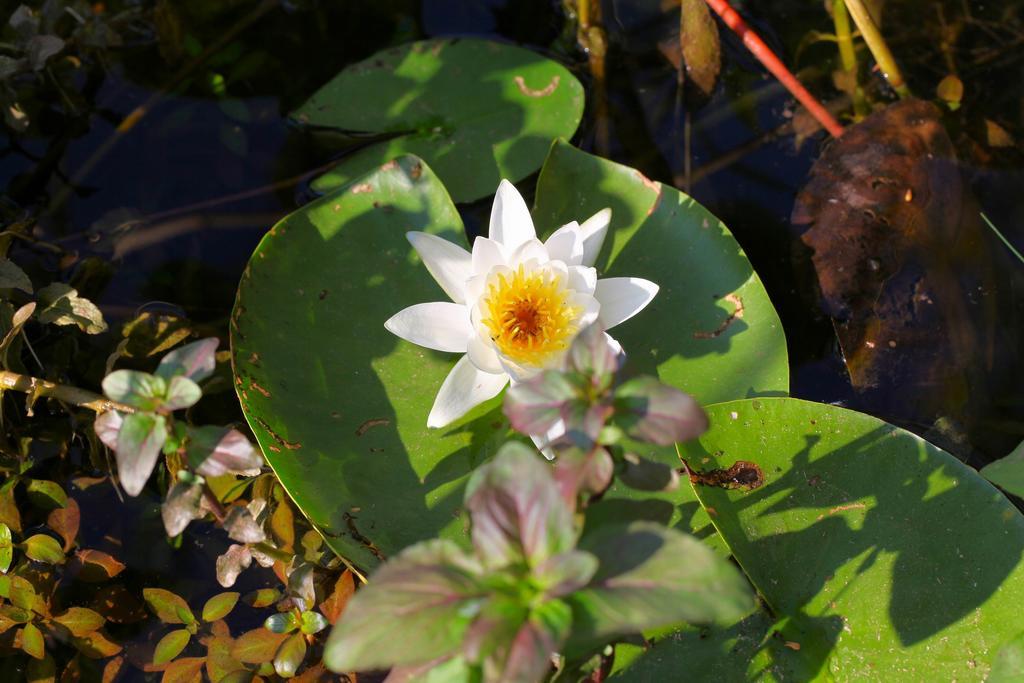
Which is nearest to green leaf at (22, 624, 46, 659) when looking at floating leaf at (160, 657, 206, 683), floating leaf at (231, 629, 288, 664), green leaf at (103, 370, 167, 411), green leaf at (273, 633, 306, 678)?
floating leaf at (160, 657, 206, 683)

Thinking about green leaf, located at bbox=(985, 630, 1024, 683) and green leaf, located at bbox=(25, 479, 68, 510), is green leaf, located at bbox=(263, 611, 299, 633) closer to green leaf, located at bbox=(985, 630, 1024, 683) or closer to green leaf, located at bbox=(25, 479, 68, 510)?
green leaf, located at bbox=(25, 479, 68, 510)

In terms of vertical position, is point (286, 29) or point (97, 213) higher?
point (286, 29)

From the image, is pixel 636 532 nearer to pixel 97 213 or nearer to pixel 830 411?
pixel 830 411

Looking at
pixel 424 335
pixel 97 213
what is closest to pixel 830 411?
pixel 424 335

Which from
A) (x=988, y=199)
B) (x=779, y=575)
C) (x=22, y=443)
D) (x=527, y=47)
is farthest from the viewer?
(x=527, y=47)

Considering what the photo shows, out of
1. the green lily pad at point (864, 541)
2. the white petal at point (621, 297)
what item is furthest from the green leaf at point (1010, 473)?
the white petal at point (621, 297)

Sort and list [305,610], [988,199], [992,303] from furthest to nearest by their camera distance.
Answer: [988,199] → [992,303] → [305,610]

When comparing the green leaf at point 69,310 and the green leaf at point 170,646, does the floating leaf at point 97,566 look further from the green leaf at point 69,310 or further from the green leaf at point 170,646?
the green leaf at point 69,310
